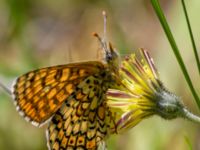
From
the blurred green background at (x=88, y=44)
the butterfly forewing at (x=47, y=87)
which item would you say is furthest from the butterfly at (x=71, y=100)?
the blurred green background at (x=88, y=44)

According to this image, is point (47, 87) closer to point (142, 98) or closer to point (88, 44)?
point (142, 98)

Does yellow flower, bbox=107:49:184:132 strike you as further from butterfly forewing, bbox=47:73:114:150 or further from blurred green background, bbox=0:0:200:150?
blurred green background, bbox=0:0:200:150

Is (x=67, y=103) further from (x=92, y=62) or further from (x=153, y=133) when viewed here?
(x=153, y=133)

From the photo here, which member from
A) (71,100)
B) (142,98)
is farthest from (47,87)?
(142,98)

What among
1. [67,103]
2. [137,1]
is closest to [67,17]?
[137,1]

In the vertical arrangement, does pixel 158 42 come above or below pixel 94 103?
above

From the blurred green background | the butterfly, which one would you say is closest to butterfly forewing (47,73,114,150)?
the butterfly

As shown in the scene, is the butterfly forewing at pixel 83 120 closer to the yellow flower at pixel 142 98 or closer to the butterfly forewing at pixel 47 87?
the butterfly forewing at pixel 47 87
